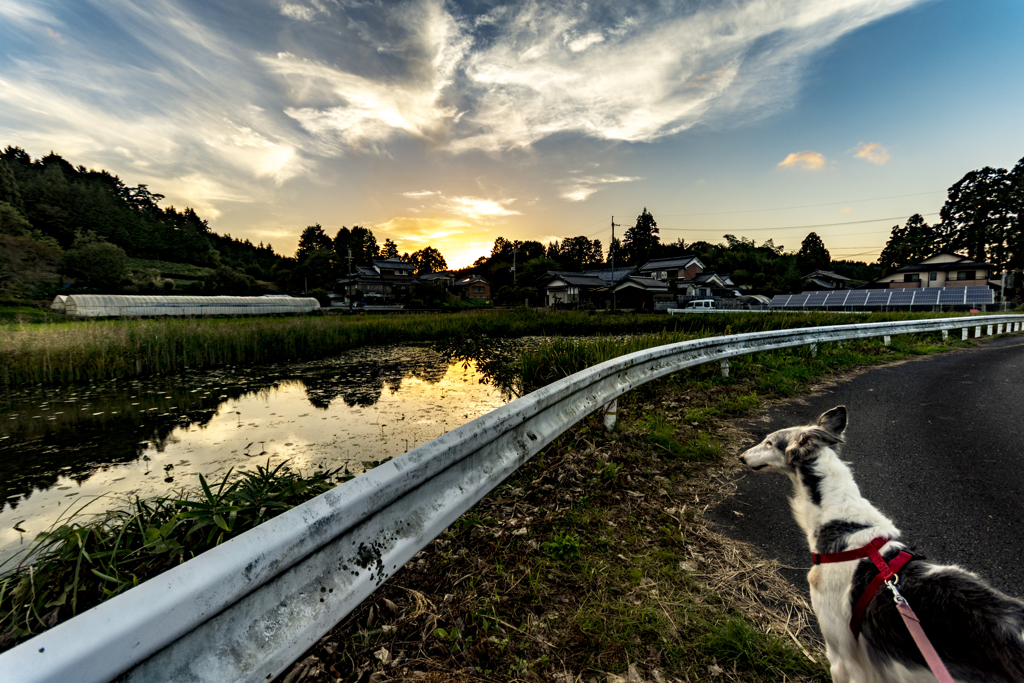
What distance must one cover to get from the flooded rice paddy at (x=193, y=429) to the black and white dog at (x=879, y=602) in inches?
124

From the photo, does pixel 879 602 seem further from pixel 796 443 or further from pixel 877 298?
pixel 877 298

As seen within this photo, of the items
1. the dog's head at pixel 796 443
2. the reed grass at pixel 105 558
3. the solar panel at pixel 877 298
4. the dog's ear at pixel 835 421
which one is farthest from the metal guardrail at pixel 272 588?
the solar panel at pixel 877 298

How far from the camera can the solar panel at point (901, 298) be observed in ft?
107

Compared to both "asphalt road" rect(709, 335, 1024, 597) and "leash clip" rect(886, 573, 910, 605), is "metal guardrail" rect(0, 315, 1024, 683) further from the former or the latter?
"asphalt road" rect(709, 335, 1024, 597)

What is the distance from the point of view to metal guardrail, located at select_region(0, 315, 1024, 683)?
2.21 feet

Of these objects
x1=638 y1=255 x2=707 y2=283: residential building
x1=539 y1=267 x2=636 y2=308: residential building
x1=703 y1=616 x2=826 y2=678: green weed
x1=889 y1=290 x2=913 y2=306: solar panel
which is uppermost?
x1=638 y1=255 x2=707 y2=283: residential building

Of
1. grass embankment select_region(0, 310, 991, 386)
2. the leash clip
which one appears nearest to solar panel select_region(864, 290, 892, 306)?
grass embankment select_region(0, 310, 991, 386)

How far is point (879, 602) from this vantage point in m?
1.45

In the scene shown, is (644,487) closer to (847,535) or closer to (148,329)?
(847,535)

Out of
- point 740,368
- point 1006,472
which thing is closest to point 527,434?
point 1006,472

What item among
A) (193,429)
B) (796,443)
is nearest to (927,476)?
(796,443)

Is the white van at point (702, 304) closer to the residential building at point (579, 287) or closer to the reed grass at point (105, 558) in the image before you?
the residential building at point (579, 287)

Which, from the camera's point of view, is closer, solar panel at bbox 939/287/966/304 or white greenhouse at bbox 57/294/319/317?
white greenhouse at bbox 57/294/319/317

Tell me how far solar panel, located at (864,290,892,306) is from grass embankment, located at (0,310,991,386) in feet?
85.6
